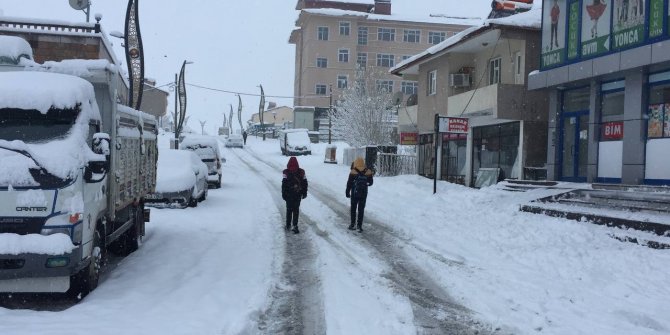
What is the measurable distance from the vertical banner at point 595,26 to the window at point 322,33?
48964mm

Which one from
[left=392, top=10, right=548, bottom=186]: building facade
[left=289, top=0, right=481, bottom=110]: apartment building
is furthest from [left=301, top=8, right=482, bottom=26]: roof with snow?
[left=392, top=10, right=548, bottom=186]: building facade

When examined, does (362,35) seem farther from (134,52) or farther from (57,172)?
(57,172)

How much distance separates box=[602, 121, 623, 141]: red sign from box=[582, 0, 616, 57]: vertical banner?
197cm

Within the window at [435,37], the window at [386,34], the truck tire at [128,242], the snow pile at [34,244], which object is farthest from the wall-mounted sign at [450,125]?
the window at [435,37]

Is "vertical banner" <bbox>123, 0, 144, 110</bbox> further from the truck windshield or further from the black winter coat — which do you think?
the truck windshield

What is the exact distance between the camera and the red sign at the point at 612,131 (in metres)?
15.0

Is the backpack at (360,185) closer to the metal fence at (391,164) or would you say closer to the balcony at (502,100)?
the balcony at (502,100)

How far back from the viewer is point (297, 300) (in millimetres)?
6512

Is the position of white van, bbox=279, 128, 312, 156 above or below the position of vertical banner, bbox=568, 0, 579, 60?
below

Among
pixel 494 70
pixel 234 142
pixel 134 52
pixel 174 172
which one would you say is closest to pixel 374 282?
pixel 174 172

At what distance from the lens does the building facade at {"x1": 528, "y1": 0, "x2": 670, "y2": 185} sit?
13.4m

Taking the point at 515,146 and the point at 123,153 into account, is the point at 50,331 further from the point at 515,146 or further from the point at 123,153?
the point at 515,146

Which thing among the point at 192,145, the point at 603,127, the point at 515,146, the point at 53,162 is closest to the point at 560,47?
the point at 603,127

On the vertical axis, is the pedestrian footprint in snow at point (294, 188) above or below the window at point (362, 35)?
below
